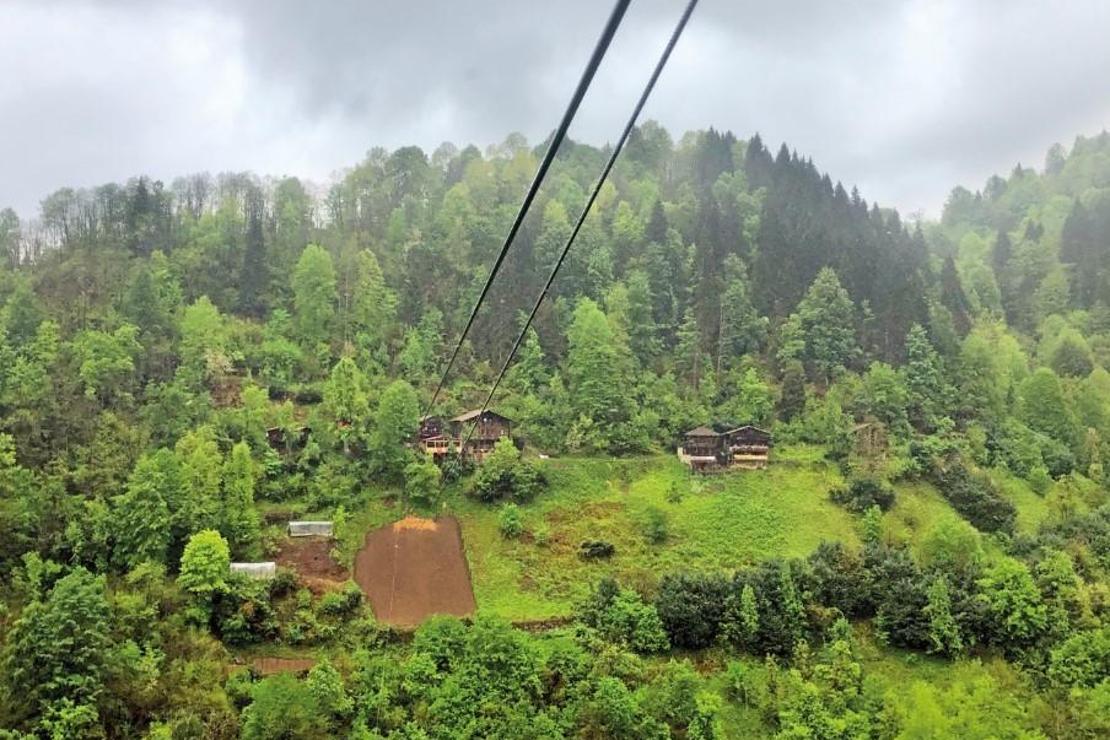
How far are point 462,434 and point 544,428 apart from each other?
3064 millimetres

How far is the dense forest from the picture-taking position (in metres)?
15.5

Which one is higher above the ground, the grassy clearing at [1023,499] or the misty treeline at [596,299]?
the misty treeline at [596,299]

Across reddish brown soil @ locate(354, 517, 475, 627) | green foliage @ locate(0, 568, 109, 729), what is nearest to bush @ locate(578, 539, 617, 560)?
reddish brown soil @ locate(354, 517, 475, 627)

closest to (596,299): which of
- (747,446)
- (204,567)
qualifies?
(747,446)

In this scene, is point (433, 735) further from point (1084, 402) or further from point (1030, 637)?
point (1084, 402)

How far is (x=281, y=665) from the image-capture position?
1744 centimetres

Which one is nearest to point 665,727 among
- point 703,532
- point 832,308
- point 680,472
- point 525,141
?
point 703,532

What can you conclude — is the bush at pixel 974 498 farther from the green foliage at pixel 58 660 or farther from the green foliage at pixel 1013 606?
the green foliage at pixel 58 660

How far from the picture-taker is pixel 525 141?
55875mm

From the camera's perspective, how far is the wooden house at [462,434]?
27906 millimetres

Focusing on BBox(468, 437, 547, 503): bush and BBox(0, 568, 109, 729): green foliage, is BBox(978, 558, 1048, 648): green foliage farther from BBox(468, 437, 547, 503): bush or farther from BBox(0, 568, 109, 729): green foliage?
BBox(0, 568, 109, 729): green foliage

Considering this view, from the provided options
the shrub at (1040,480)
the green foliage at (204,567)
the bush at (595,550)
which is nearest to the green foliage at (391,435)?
the bush at (595,550)

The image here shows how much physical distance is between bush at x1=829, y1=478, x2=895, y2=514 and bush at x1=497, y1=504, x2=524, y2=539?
10076mm

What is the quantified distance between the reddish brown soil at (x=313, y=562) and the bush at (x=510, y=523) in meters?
4.64
